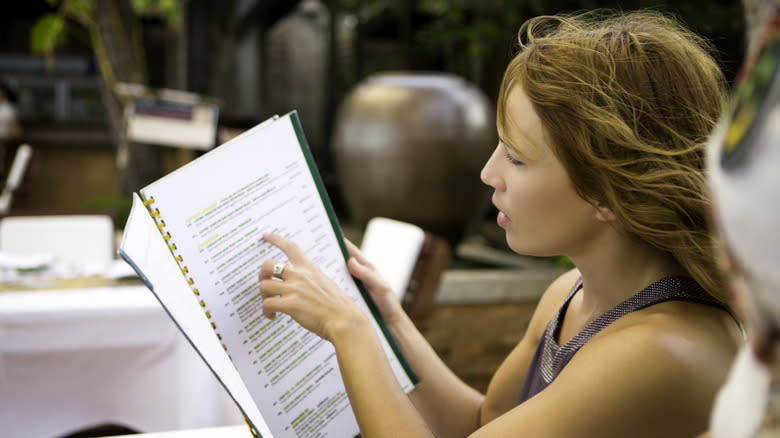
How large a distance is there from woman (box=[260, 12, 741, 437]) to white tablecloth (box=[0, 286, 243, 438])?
48.6 inches

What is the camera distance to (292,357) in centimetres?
93

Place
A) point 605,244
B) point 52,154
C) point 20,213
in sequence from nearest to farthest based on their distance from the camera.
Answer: point 605,244 → point 20,213 → point 52,154

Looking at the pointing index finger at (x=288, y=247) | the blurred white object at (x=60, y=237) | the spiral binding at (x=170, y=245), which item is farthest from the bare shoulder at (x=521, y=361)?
the blurred white object at (x=60, y=237)

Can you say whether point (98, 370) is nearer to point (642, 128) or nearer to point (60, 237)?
point (60, 237)

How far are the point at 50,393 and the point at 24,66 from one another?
33.4 ft

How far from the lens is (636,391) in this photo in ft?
2.41

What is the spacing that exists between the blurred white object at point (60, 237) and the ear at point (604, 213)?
2721mm

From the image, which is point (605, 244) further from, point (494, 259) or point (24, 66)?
point (24, 66)

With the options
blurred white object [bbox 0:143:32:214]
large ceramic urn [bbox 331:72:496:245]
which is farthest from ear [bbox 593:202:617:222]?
blurred white object [bbox 0:143:32:214]

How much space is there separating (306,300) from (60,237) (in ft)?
8.90

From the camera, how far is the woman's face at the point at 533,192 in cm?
85

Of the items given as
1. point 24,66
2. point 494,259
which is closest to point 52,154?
point 24,66

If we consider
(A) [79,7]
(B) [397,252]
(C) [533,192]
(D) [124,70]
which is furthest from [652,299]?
(A) [79,7]

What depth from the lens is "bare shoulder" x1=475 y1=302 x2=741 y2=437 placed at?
2.41 feet
